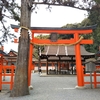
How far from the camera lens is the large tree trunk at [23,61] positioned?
26.4 feet

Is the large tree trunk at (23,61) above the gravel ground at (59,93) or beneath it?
above

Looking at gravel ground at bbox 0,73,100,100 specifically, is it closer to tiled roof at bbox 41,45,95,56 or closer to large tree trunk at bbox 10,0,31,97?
large tree trunk at bbox 10,0,31,97

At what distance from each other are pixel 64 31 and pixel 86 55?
36.9ft

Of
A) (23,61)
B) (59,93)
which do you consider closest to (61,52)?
(59,93)

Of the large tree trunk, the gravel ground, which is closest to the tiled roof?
the gravel ground

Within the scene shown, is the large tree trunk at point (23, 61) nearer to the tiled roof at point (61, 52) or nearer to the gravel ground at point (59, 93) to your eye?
the gravel ground at point (59, 93)

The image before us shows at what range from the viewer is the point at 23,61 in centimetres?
832

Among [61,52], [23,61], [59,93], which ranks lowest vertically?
[59,93]

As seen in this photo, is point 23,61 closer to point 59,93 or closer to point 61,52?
point 59,93

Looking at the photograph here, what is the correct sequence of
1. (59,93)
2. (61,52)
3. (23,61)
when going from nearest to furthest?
(23,61) < (59,93) < (61,52)

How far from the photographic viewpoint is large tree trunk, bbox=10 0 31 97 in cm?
805

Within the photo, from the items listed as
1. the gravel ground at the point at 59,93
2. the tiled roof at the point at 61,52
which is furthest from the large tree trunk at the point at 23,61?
the tiled roof at the point at 61,52

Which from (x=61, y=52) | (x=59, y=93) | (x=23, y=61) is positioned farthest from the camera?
(x=61, y=52)

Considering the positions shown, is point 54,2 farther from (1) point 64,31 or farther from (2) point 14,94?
Answer: (2) point 14,94
